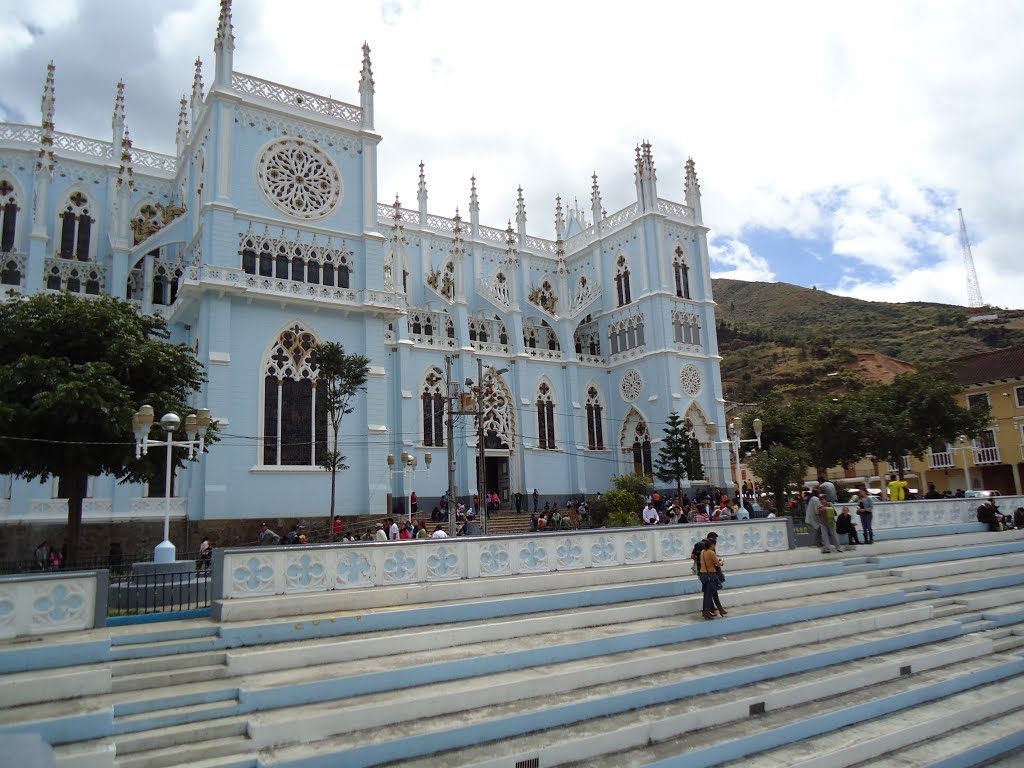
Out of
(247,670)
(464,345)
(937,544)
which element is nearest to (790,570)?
(937,544)

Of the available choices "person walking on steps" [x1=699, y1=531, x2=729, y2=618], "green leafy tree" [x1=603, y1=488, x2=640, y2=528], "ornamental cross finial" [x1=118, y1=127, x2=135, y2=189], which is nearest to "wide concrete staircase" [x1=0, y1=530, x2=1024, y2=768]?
"person walking on steps" [x1=699, y1=531, x2=729, y2=618]

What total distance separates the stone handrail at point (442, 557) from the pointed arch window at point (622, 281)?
30.0 meters

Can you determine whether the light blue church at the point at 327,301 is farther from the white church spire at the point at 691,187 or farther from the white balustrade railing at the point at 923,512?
the white balustrade railing at the point at 923,512

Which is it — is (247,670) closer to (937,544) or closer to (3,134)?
(937,544)

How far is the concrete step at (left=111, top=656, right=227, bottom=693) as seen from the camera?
25.4 feet

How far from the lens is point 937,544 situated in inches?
766

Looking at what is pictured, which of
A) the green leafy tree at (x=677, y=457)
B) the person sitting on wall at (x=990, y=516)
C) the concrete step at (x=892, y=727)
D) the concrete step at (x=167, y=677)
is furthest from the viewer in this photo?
the green leafy tree at (x=677, y=457)

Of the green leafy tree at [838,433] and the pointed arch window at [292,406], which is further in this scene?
the green leafy tree at [838,433]

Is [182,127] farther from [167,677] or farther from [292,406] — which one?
[167,677]

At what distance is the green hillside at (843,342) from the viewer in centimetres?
7150

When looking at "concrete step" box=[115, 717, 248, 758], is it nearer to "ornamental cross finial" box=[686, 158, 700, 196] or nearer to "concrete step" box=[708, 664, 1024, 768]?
"concrete step" box=[708, 664, 1024, 768]

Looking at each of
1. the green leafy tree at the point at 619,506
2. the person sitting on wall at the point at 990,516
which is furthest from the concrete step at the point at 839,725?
the green leafy tree at the point at 619,506

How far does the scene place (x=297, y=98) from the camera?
3016cm

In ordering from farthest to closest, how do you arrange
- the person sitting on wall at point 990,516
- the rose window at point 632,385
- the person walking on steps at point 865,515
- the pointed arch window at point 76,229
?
1. the rose window at point 632,385
2. the pointed arch window at point 76,229
3. the person sitting on wall at point 990,516
4. the person walking on steps at point 865,515
